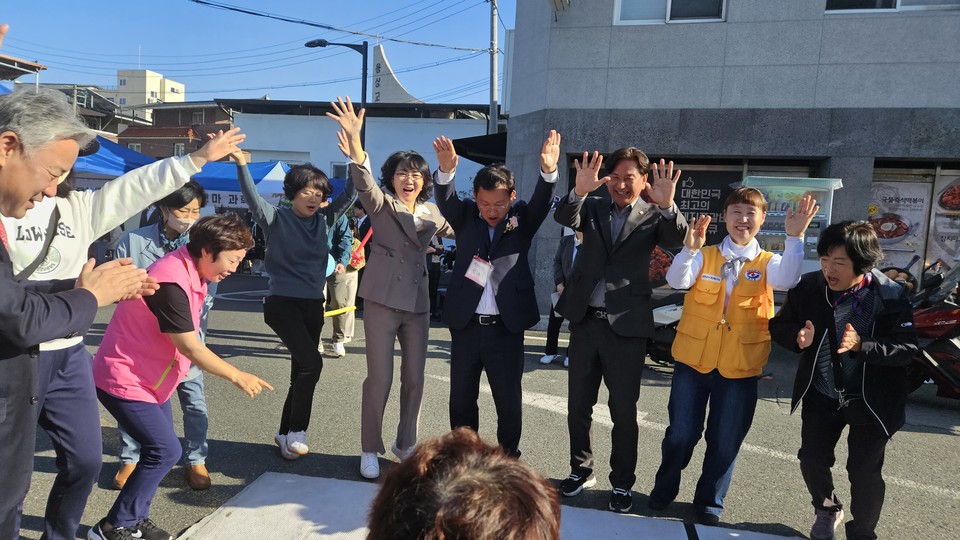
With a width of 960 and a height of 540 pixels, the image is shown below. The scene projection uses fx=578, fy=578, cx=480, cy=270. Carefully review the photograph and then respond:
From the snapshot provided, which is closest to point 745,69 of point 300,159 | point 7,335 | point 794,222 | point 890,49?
point 890,49

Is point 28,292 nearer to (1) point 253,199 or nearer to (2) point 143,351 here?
(2) point 143,351

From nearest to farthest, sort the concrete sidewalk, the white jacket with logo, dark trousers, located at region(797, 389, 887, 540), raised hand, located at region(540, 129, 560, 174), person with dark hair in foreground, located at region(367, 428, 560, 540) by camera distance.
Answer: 1. person with dark hair in foreground, located at region(367, 428, 560, 540)
2. the white jacket with logo
3. dark trousers, located at region(797, 389, 887, 540)
4. the concrete sidewalk
5. raised hand, located at region(540, 129, 560, 174)

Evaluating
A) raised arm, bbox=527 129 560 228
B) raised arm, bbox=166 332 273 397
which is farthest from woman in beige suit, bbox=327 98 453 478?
raised arm, bbox=166 332 273 397

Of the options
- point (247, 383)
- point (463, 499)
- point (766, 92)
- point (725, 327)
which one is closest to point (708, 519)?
point (725, 327)

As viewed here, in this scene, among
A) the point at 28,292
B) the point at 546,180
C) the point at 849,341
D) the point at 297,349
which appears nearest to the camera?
the point at 28,292

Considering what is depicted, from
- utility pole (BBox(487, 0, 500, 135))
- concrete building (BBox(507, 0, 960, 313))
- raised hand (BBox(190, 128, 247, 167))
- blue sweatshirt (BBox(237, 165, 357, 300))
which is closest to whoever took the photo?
raised hand (BBox(190, 128, 247, 167))

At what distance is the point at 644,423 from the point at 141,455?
3.71 meters

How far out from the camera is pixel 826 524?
3.02m

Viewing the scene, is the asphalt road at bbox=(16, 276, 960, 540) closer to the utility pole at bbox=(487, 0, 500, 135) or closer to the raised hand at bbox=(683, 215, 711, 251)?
the raised hand at bbox=(683, 215, 711, 251)

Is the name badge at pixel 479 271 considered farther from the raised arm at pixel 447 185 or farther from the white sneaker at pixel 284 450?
the white sneaker at pixel 284 450

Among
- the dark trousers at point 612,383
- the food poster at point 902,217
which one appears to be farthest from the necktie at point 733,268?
the food poster at point 902,217

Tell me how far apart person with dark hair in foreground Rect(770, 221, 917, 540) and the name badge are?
161cm

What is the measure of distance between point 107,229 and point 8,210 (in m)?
0.56

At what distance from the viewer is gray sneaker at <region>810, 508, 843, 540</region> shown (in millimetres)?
3006
